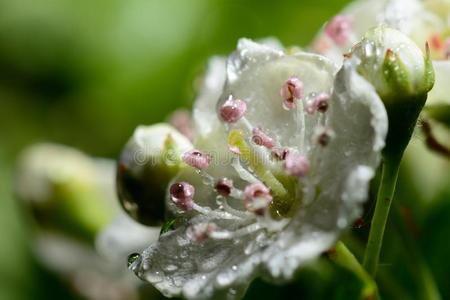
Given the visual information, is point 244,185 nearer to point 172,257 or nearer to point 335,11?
point 172,257

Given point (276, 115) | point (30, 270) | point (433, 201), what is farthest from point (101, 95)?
point (276, 115)

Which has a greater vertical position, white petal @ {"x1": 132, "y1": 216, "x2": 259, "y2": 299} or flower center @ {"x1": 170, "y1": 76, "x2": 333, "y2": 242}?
flower center @ {"x1": 170, "y1": 76, "x2": 333, "y2": 242}

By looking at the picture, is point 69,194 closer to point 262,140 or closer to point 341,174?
point 262,140

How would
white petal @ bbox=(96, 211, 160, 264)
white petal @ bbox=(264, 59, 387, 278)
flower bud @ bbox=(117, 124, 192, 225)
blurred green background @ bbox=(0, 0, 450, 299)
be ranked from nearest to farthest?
white petal @ bbox=(264, 59, 387, 278), flower bud @ bbox=(117, 124, 192, 225), white petal @ bbox=(96, 211, 160, 264), blurred green background @ bbox=(0, 0, 450, 299)

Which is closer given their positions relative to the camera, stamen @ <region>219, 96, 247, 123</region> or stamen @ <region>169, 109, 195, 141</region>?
stamen @ <region>219, 96, 247, 123</region>

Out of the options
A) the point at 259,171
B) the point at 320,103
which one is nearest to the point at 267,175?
the point at 259,171

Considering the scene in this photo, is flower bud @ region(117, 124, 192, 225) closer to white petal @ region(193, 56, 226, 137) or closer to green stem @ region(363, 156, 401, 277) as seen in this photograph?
white petal @ region(193, 56, 226, 137)

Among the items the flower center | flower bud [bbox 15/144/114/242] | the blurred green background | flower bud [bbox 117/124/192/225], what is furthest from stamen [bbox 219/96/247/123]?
the blurred green background
